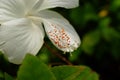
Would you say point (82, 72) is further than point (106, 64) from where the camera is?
No

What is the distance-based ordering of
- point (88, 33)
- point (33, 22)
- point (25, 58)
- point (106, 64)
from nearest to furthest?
point (25, 58), point (33, 22), point (88, 33), point (106, 64)

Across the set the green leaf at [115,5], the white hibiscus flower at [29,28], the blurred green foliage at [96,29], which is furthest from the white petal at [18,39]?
the green leaf at [115,5]

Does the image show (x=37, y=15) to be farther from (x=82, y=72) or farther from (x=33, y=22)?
(x=82, y=72)

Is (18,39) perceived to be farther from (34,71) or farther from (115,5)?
(115,5)

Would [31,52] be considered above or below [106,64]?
above

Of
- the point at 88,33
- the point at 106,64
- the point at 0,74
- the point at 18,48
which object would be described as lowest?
the point at 106,64

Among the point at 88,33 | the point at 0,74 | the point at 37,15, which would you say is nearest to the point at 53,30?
the point at 37,15

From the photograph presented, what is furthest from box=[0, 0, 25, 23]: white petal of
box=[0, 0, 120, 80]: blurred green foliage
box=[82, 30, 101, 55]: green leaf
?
box=[82, 30, 101, 55]: green leaf
